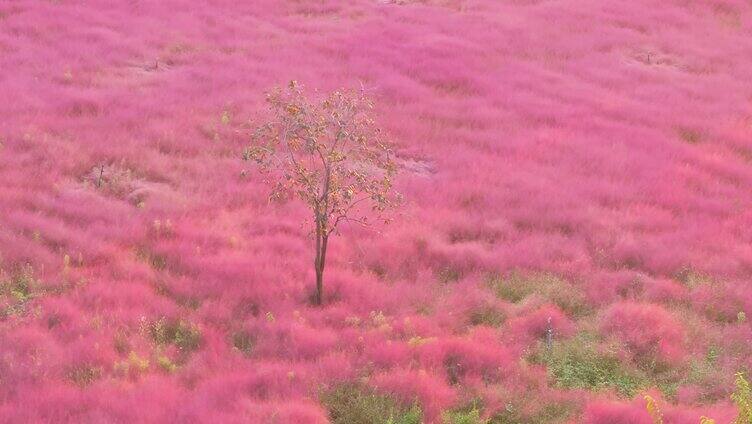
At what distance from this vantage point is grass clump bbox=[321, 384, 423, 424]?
22.7 feet

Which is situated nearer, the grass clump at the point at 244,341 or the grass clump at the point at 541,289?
the grass clump at the point at 244,341

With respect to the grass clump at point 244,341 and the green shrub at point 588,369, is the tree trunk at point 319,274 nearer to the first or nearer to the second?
the grass clump at point 244,341

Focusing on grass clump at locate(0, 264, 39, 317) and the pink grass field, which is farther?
grass clump at locate(0, 264, 39, 317)

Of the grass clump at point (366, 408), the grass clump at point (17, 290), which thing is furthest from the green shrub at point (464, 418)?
the grass clump at point (17, 290)

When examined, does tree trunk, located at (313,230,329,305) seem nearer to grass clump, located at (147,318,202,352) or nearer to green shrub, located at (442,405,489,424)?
grass clump, located at (147,318,202,352)

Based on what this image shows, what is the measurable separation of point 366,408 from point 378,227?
4.15 meters

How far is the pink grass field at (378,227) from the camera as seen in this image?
24.3 ft

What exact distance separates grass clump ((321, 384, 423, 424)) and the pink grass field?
0.12m

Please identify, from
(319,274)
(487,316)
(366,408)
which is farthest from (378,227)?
(366,408)

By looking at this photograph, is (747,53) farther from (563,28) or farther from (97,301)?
(97,301)

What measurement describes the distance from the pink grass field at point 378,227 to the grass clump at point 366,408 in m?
0.12

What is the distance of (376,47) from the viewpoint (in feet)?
Answer: 59.4

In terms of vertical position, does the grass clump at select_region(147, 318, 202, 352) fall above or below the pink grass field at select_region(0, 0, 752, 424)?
below

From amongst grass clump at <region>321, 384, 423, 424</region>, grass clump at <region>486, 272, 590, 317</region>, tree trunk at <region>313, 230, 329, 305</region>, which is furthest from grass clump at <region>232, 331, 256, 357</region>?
grass clump at <region>486, 272, 590, 317</region>
